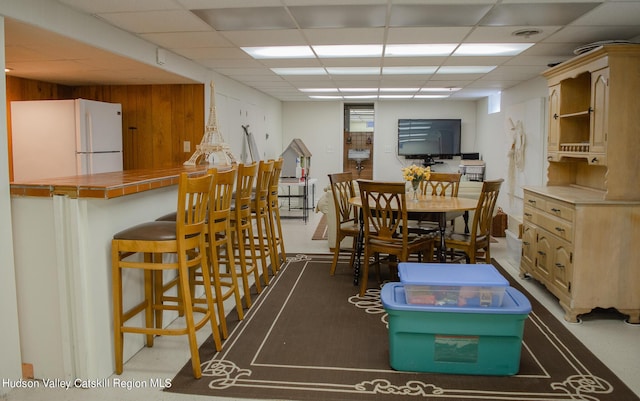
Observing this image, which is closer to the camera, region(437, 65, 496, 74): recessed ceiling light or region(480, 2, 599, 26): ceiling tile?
region(480, 2, 599, 26): ceiling tile

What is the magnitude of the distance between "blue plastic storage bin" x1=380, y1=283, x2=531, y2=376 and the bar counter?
1540mm

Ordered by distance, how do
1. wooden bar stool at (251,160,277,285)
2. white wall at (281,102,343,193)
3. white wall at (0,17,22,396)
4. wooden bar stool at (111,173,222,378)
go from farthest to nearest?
white wall at (281,102,343,193) < wooden bar stool at (251,160,277,285) < wooden bar stool at (111,173,222,378) < white wall at (0,17,22,396)

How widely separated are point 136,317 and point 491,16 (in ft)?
10.4

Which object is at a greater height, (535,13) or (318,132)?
(535,13)

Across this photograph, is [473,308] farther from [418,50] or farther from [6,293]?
[418,50]

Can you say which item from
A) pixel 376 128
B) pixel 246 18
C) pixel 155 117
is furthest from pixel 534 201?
pixel 376 128

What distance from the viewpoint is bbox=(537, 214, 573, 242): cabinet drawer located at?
3680 millimetres

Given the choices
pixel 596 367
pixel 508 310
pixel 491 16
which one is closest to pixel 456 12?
pixel 491 16

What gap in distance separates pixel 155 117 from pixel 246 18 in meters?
3.07

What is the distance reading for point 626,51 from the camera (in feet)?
11.7

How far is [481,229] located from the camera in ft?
14.0

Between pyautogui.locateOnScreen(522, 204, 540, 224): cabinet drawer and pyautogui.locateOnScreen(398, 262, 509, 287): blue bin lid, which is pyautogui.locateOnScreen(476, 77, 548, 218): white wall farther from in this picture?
pyautogui.locateOnScreen(398, 262, 509, 287): blue bin lid

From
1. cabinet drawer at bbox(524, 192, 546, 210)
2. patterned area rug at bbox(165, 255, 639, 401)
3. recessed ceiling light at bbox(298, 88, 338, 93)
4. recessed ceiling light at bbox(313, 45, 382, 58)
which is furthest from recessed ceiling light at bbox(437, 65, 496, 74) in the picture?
patterned area rug at bbox(165, 255, 639, 401)

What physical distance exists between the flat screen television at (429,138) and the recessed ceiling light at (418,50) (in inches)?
220
